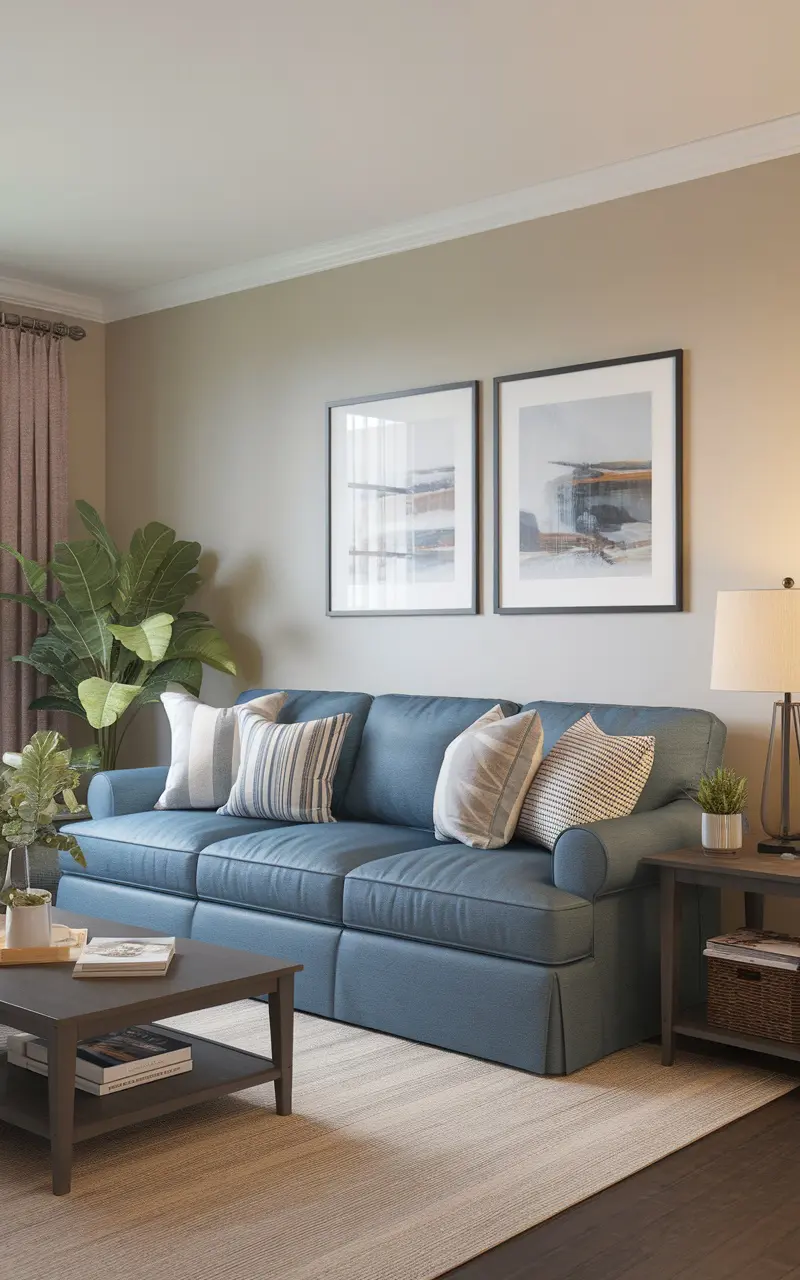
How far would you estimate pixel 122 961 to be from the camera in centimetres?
286

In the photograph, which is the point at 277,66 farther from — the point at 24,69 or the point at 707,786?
the point at 707,786

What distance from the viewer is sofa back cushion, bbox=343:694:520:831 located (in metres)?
4.33

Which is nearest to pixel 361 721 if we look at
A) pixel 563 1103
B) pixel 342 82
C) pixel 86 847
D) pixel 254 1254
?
pixel 86 847

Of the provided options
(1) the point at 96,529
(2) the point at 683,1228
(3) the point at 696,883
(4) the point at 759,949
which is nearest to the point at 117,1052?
(2) the point at 683,1228

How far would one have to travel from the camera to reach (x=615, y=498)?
14.2 feet

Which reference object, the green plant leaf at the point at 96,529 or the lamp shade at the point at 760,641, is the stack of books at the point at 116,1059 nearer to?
→ the lamp shade at the point at 760,641

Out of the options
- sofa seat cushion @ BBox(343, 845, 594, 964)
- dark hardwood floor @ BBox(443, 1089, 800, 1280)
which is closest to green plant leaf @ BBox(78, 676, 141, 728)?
sofa seat cushion @ BBox(343, 845, 594, 964)

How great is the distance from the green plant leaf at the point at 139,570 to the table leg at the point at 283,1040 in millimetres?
2738

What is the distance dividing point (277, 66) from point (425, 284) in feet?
4.85

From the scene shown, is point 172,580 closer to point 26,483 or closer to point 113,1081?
point 26,483

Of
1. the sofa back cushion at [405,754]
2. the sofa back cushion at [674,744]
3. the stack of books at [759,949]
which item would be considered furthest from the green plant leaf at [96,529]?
the stack of books at [759,949]

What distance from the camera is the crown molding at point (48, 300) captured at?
5.72m

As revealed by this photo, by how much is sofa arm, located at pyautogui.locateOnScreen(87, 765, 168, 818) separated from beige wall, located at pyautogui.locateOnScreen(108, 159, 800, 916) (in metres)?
0.83

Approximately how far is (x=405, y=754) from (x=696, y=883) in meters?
1.32
